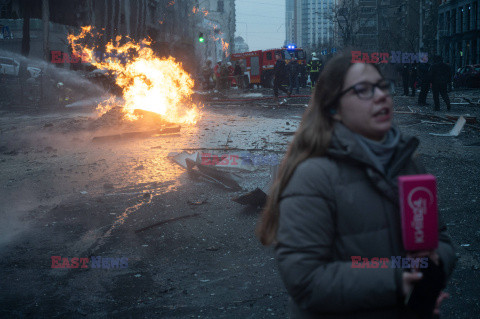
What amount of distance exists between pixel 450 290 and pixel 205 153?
264 inches

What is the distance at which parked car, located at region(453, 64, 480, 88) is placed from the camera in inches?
1298

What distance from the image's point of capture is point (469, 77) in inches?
1320

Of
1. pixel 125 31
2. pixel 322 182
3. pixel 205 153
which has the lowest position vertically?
pixel 205 153

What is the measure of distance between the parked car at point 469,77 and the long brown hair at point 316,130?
35.4 meters

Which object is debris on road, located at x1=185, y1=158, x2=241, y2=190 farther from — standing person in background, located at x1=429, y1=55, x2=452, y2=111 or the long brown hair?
standing person in background, located at x1=429, y1=55, x2=452, y2=111

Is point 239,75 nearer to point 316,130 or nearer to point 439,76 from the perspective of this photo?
point 439,76

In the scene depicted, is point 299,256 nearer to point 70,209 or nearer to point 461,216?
point 461,216

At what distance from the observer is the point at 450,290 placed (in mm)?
4016

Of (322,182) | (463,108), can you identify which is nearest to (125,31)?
(463,108)

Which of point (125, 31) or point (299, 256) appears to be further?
point (125, 31)

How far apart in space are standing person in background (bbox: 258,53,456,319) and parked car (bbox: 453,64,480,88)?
35439 millimetres

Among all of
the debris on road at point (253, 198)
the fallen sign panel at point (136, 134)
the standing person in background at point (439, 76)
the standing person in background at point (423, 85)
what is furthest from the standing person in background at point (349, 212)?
the standing person in background at point (423, 85)

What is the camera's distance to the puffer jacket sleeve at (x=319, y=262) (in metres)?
1.53

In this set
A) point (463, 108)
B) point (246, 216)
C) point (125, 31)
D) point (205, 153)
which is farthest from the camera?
point (125, 31)
